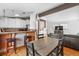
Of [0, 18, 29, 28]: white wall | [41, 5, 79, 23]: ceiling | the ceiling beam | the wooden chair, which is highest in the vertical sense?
the ceiling beam

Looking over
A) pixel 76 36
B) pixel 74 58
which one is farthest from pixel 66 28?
pixel 74 58

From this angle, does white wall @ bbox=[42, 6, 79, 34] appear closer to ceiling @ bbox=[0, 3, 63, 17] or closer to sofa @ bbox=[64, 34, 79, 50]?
sofa @ bbox=[64, 34, 79, 50]

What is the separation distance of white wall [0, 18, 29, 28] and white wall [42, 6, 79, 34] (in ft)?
1.59

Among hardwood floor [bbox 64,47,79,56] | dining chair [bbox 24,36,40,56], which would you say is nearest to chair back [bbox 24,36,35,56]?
dining chair [bbox 24,36,40,56]

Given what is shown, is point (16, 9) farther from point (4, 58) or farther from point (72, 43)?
point (72, 43)

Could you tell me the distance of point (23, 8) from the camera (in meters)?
→ 1.84

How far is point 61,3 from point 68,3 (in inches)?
5.4

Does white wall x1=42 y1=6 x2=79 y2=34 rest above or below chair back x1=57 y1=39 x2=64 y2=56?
above

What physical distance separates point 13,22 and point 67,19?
1090 millimetres

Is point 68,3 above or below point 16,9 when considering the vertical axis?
above

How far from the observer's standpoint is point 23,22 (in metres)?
1.89

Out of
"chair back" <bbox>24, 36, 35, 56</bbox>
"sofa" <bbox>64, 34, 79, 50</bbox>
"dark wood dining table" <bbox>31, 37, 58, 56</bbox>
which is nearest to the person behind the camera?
"dark wood dining table" <bbox>31, 37, 58, 56</bbox>

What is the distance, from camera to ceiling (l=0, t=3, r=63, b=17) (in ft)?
5.93

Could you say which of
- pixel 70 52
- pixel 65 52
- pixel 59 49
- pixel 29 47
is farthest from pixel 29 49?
pixel 70 52
